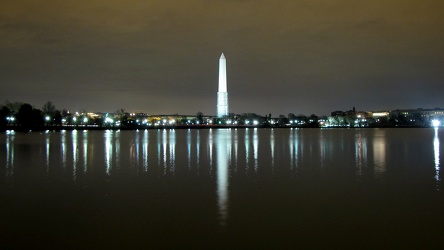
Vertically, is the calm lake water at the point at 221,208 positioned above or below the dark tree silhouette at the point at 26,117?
below

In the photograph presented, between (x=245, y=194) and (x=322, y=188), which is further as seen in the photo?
(x=322, y=188)

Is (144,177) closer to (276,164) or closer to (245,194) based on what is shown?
(245,194)

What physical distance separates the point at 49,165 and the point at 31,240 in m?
14.9

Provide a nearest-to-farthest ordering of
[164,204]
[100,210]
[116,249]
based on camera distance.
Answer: [116,249] → [100,210] → [164,204]

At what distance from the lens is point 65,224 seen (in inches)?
404

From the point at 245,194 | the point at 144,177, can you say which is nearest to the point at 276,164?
the point at 144,177

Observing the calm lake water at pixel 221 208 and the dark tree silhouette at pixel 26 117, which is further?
the dark tree silhouette at pixel 26 117

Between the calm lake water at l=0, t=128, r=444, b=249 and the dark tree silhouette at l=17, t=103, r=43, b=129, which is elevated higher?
the dark tree silhouette at l=17, t=103, r=43, b=129

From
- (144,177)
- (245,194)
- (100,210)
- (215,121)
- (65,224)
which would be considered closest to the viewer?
(65,224)

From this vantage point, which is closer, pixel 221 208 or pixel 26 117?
pixel 221 208

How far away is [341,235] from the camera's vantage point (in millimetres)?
9422

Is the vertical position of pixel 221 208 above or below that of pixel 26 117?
below

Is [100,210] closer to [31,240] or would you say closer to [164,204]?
[164,204]

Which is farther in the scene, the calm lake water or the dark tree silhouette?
the dark tree silhouette
